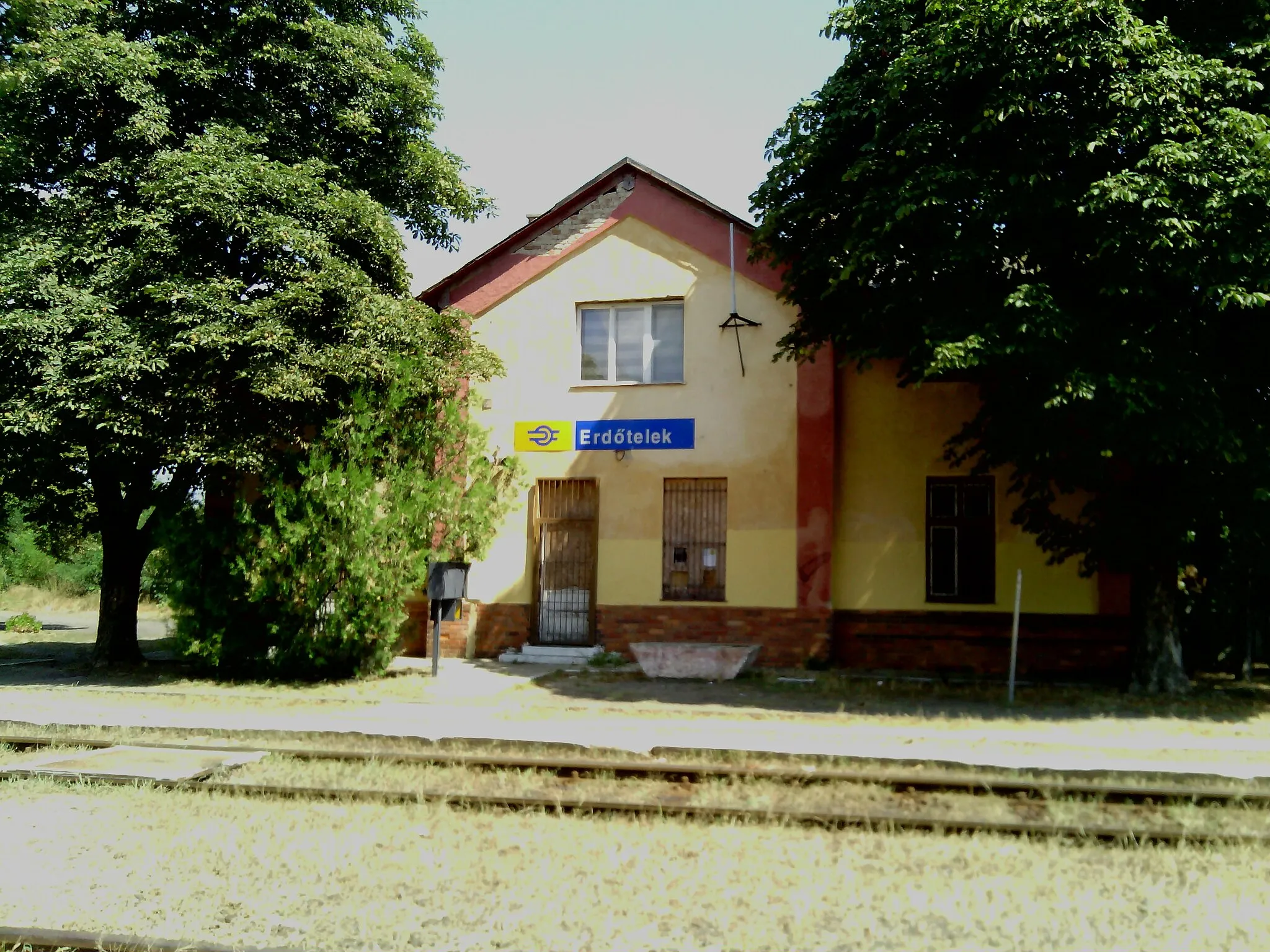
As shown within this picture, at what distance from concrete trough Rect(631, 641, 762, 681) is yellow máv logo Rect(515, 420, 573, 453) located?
3.68 m

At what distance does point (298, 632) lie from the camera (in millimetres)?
12875

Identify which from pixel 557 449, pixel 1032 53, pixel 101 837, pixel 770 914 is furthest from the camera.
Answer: pixel 557 449

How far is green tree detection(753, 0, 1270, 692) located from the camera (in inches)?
371

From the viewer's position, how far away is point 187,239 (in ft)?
41.3

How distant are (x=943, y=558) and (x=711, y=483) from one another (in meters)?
3.69

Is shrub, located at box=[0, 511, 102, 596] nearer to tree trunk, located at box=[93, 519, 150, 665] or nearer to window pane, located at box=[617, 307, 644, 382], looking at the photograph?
tree trunk, located at box=[93, 519, 150, 665]

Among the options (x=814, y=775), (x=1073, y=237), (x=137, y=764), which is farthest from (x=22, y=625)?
(x=1073, y=237)

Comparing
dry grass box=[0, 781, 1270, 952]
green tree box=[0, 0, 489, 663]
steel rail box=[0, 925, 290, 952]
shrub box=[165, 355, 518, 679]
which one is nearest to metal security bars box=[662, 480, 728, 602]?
shrub box=[165, 355, 518, 679]

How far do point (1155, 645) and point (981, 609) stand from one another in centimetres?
262

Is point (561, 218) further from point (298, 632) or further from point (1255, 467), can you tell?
point (1255, 467)

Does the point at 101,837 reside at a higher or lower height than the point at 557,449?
lower

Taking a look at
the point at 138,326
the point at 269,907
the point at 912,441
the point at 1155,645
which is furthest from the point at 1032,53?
the point at 138,326

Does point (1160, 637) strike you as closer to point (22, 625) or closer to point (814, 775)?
point (814, 775)

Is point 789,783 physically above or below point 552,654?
below
